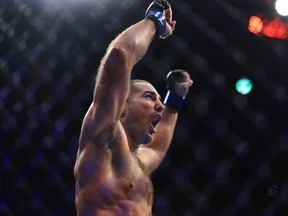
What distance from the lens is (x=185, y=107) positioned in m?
3.47

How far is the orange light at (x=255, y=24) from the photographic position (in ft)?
9.91

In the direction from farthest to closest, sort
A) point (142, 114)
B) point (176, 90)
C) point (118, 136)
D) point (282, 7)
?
1. point (282, 7)
2. point (176, 90)
3. point (142, 114)
4. point (118, 136)

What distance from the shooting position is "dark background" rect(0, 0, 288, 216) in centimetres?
300

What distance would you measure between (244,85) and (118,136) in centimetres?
208

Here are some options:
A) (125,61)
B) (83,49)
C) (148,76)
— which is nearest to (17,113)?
(83,49)

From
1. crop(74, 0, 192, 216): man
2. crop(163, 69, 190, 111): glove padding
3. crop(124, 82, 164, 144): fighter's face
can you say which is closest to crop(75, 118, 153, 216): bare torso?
crop(74, 0, 192, 216): man

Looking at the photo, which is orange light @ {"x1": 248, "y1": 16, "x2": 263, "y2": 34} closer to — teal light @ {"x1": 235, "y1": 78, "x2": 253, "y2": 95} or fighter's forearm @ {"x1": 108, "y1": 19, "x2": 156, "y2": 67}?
teal light @ {"x1": 235, "y1": 78, "x2": 253, "y2": 95}

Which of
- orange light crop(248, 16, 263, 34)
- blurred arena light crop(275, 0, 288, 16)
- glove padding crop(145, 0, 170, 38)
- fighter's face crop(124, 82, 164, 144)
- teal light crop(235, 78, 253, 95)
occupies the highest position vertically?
blurred arena light crop(275, 0, 288, 16)

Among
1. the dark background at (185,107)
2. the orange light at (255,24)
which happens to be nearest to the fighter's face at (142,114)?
the dark background at (185,107)

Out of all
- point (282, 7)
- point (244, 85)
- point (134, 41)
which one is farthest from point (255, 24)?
point (134, 41)

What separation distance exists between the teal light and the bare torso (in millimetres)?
2023

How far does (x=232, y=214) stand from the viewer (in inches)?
147

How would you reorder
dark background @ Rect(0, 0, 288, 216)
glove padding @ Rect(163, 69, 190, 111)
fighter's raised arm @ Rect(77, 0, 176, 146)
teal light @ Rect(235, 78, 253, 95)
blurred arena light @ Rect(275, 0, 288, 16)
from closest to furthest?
fighter's raised arm @ Rect(77, 0, 176, 146) < glove padding @ Rect(163, 69, 190, 111) < blurred arena light @ Rect(275, 0, 288, 16) < dark background @ Rect(0, 0, 288, 216) < teal light @ Rect(235, 78, 253, 95)

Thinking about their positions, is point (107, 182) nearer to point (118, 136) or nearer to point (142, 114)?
point (118, 136)
